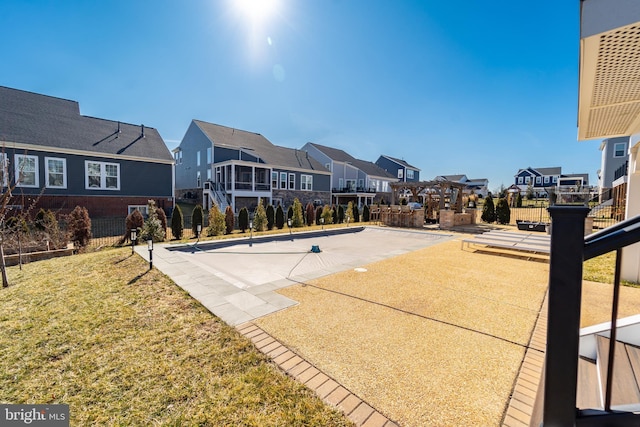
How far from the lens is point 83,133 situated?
18.2 metres

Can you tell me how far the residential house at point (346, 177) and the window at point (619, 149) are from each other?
21.3m

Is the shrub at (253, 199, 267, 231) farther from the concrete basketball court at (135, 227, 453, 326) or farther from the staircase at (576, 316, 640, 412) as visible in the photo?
the staircase at (576, 316, 640, 412)

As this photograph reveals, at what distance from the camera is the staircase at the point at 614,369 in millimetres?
1889

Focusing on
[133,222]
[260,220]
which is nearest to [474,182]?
[260,220]

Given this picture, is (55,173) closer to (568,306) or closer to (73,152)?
(73,152)

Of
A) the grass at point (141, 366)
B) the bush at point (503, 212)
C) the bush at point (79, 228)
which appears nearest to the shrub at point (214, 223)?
the bush at point (79, 228)

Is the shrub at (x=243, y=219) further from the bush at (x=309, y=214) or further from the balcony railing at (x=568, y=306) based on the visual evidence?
the balcony railing at (x=568, y=306)

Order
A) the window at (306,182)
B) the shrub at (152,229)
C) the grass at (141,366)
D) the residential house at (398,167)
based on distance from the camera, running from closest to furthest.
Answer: the grass at (141,366)
the shrub at (152,229)
the window at (306,182)
the residential house at (398,167)

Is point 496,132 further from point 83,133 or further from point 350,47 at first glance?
point 83,133

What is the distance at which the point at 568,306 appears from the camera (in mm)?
1200

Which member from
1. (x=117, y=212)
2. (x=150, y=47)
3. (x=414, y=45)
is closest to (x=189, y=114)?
(x=117, y=212)

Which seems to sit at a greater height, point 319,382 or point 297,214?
point 297,214

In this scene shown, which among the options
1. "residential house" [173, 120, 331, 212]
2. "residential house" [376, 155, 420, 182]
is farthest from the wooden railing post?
"residential house" [376, 155, 420, 182]

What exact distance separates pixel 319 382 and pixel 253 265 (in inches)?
212
